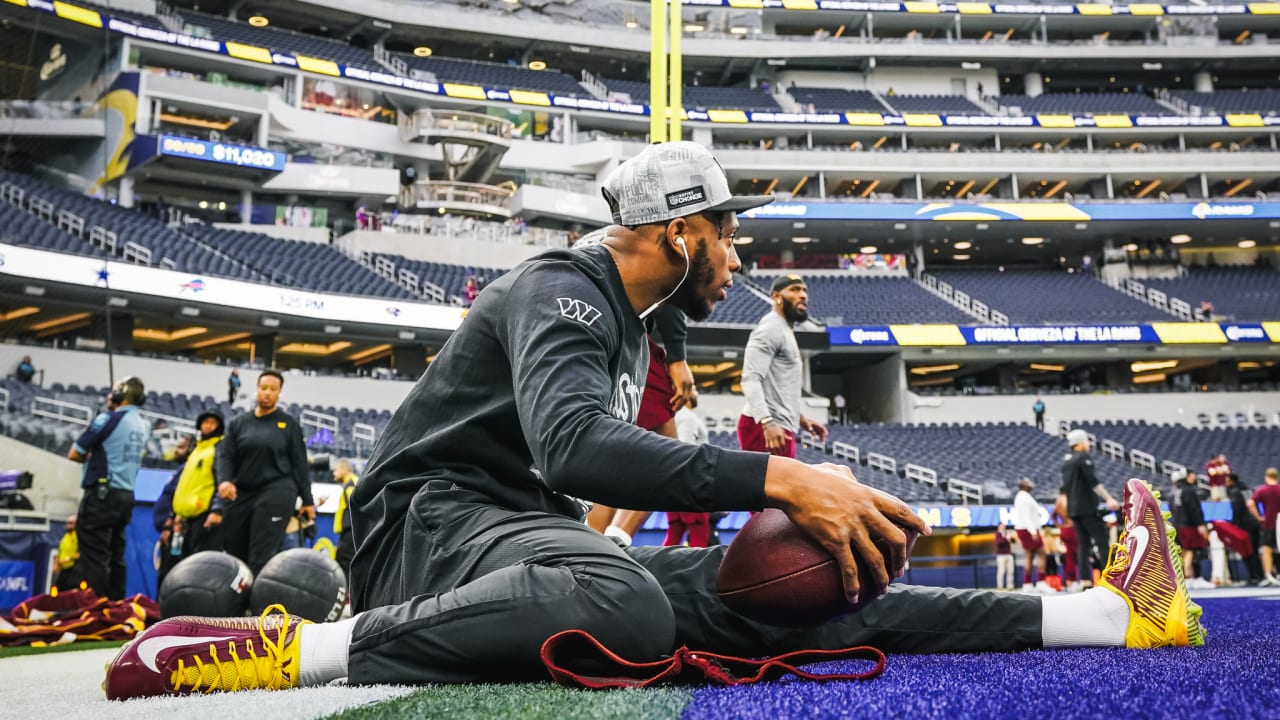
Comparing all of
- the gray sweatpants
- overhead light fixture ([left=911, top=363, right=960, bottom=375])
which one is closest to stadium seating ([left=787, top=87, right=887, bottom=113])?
overhead light fixture ([left=911, top=363, right=960, bottom=375])

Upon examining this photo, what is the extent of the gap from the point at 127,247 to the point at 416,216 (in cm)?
1035

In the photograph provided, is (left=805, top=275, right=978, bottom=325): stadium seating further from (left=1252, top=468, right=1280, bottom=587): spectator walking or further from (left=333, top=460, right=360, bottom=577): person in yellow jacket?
(left=333, top=460, right=360, bottom=577): person in yellow jacket

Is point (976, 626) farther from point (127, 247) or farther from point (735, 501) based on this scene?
point (127, 247)

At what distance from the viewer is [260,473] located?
19.6 feet

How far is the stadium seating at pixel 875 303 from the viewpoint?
2980 cm

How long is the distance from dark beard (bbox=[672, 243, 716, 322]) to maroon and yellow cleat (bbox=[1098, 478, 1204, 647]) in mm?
1379

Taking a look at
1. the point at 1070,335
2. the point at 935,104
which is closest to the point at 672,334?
the point at 1070,335

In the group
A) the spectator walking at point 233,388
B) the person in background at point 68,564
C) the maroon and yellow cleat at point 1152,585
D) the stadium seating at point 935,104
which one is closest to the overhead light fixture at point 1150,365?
the stadium seating at point 935,104

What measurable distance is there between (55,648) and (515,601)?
15.8 ft

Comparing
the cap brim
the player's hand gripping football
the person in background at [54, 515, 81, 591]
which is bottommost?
the person in background at [54, 515, 81, 591]

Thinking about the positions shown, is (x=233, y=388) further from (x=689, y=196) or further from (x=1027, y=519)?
(x=689, y=196)

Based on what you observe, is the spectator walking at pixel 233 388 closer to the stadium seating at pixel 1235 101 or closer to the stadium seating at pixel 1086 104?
the stadium seating at pixel 1086 104

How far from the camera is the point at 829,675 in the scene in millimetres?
1775

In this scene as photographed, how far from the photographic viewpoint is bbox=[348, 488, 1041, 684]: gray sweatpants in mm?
1757
